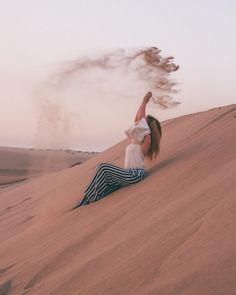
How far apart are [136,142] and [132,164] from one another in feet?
0.83

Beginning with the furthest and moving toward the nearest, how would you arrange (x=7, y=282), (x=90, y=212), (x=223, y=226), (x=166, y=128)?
(x=166, y=128) < (x=90, y=212) < (x=7, y=282) < (x=223, y=226)

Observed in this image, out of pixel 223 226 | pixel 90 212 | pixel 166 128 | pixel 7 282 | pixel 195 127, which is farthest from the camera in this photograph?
pixel 166 128

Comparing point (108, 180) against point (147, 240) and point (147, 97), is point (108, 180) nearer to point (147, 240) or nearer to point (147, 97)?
point (147, 97)

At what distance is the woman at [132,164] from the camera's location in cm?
576

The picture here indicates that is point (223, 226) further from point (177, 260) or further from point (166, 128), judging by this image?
point (166, 128)

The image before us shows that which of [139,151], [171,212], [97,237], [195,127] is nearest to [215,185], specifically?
[171,212]

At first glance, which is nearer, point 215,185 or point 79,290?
point 79,290

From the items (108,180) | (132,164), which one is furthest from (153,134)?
(108,180)

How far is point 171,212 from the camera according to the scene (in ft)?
12.5

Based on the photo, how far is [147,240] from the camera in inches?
134

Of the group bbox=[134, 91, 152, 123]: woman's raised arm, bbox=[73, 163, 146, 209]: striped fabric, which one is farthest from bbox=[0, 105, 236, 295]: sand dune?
bbox=[134, 91, 152, 123]: woman's raised arm

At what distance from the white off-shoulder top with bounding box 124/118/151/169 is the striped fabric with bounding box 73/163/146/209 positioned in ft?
0.75

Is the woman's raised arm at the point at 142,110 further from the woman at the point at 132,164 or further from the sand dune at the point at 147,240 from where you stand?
the sand dune at the point at 147,240

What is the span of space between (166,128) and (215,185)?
753 centimetres
